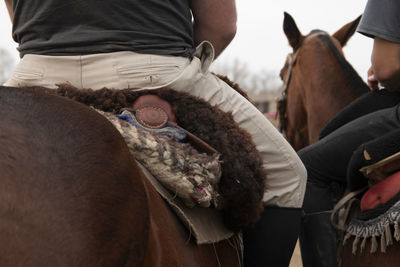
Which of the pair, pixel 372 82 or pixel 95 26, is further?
pixel 372 82

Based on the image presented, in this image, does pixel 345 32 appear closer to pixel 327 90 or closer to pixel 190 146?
pixel 327 90

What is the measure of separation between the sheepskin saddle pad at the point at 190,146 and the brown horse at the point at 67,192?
0.74 ft

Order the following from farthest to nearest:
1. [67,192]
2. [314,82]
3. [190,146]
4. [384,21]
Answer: [314,82]
[384,21]
[190,146]
[67,192]

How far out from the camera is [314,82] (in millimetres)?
3971

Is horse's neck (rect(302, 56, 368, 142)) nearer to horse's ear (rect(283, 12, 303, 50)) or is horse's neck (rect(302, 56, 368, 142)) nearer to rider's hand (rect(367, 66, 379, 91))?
rider's hand (rect(367, 66, 379, 91))

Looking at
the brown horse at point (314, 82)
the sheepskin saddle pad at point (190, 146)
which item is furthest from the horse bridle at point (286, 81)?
the sheepskin saddle pad at point (190, 146)

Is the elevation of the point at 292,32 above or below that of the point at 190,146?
above

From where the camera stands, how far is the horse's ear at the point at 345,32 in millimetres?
4273

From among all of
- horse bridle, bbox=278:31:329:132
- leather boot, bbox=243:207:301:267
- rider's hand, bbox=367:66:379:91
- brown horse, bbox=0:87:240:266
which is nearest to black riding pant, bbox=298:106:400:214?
leather boot, bbox=243:207:301:267

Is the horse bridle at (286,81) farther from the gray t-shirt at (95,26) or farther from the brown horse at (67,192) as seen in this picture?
the brown horse at (67,192)

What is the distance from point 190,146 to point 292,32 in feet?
10.1

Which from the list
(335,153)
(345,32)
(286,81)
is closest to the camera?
(335,153)

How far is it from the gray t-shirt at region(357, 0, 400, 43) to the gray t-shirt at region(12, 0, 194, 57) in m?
1.10

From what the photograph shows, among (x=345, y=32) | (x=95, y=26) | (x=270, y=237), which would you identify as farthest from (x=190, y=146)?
(x=345, y=32)
